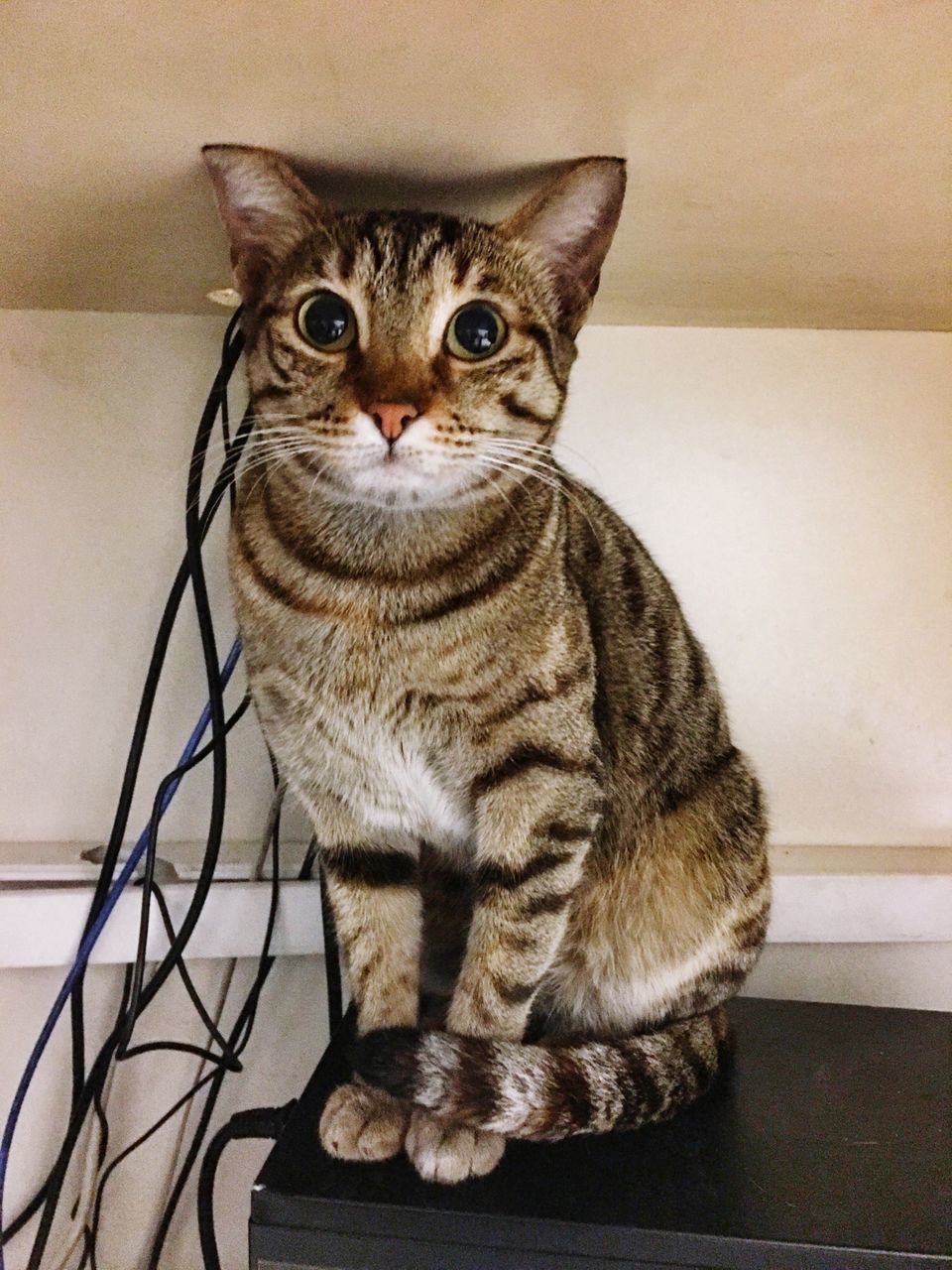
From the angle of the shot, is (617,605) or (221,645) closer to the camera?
(617,605)

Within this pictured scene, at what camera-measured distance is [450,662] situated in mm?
735

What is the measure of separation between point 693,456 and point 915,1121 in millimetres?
830

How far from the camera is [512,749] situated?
0.75m

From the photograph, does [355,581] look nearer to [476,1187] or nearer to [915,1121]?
[476,1187]

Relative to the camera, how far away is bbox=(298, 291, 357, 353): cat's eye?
73 centimetres

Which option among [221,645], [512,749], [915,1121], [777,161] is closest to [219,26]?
[777,161]

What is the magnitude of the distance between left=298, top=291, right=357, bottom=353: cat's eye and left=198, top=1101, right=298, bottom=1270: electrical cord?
701 millimetres

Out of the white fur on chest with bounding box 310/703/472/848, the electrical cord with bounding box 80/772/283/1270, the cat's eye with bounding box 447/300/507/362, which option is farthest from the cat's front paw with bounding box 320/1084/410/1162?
the cat's eye with bounding box 447/300/507/362

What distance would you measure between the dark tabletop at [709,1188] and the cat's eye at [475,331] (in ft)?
2.28

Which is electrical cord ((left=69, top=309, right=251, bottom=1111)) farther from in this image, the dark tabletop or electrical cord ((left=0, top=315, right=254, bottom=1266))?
the dark tabletop

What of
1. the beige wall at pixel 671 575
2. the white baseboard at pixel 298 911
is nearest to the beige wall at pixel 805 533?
the beige wall at pixel 671 575

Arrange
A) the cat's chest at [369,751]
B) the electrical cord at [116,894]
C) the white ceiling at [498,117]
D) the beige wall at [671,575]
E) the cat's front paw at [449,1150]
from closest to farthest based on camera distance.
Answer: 1. the white ceiling at [498,117]
2. the cat's front paw at [449,1150]
3. the cat's chest at [369,751]
4. the electrical cord at [116,894]
5. the beige wall at [671,575]

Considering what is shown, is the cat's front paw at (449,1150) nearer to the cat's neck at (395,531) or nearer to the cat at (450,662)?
the cat at (450,662)

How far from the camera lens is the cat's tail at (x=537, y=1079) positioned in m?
0.65
